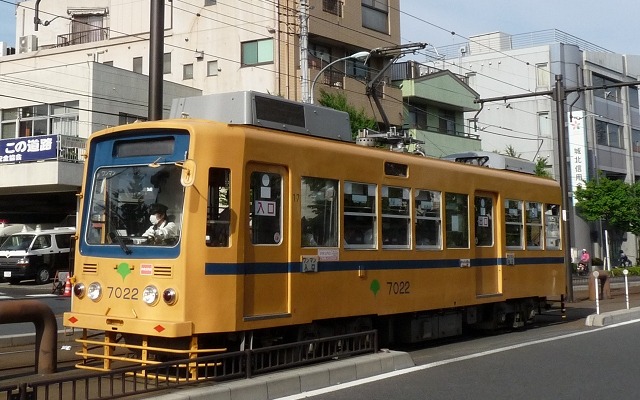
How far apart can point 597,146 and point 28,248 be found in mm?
36834

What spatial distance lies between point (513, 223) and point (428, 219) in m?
3.26

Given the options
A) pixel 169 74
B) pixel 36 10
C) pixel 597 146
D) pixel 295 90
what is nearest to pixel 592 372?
pixel 295 90

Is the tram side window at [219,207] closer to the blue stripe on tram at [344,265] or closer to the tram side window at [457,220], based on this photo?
the blue stripe on tram at [344,265]

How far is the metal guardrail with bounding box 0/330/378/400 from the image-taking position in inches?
318

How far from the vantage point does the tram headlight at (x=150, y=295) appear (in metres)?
9.08

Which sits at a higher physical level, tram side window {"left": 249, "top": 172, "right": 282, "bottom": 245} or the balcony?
the balcony

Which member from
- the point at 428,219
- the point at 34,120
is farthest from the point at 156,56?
the point at 34,120

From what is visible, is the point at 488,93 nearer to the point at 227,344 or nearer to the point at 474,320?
the point at 474,320

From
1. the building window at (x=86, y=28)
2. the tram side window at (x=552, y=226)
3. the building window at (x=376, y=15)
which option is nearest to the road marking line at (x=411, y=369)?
the tram side window at (x=552, y=226)

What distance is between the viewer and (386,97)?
38.6m

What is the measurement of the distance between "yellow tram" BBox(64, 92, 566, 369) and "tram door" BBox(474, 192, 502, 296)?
128 cm

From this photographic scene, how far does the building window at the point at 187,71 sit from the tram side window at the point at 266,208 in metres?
29.2

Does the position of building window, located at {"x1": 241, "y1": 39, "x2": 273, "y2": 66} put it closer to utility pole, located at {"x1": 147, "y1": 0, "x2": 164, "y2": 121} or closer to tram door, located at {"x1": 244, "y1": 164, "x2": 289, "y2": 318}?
utility pole, located at {"x1": 147, "y1": 0, "x2": 164, "y2": 121}

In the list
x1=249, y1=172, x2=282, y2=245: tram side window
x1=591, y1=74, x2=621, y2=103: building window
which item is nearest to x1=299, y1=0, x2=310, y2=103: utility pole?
x1=249, y1=172, x2=282, y2=245: tram side window
